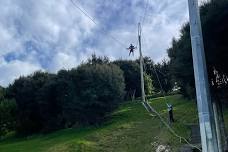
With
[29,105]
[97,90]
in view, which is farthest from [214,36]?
[29,105]

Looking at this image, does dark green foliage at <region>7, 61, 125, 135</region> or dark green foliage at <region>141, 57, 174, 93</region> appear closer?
dark green foliage at <region>7, 61, 125, 135</region>

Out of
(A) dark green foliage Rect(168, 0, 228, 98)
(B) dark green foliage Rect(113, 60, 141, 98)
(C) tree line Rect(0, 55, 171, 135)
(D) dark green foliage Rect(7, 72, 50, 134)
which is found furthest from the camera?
(B) dark green foliage Rect(113, 60, 141, 98)

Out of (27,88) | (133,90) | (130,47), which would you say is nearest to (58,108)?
(27,88)

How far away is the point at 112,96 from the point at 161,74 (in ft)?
103

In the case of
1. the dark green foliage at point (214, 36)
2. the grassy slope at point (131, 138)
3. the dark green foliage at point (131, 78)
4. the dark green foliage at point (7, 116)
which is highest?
the dark green foliage at point (131, 78)

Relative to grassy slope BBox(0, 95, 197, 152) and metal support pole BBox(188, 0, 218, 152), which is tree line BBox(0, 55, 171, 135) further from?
metal support pole BBox(188, 0, 218, 152)

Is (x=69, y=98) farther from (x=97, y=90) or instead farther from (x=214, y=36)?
(x=214, y=36)

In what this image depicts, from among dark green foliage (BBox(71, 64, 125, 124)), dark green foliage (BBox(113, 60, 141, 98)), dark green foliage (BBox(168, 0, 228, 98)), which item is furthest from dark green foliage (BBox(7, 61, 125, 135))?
dark green foliage (BBox(168, 0, 228, 98))

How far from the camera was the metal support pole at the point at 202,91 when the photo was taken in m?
10.6

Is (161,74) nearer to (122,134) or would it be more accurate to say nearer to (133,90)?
(133,90)

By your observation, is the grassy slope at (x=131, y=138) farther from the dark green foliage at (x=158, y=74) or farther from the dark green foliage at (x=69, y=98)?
the dark green foliage at (x=158, y=74)

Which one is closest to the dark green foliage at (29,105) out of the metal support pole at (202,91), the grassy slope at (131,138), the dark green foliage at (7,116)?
the dark green foliage at (7,116)

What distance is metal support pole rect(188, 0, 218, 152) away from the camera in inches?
419

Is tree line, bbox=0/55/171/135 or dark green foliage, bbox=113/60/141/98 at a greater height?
dark green foliage, bbox=113/60/141/98
